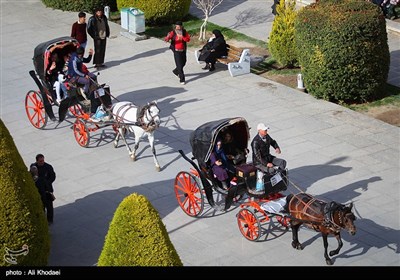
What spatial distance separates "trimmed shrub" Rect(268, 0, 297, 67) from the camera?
75.2 feet

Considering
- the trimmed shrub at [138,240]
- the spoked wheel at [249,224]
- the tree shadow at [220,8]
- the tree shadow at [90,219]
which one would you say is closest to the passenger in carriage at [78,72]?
the tree shadow at [90,219]

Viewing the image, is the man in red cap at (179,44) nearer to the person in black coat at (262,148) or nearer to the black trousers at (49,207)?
the person in black coat at (262,148)

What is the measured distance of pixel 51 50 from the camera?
1961 centimetres

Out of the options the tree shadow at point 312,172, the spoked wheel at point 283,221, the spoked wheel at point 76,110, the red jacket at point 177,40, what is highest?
the red jacket at point 177,40

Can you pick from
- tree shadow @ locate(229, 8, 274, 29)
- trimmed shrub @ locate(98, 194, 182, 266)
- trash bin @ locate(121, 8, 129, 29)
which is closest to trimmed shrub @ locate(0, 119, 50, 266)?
trimmed shrub @ locate(98, 194, 182, 266)

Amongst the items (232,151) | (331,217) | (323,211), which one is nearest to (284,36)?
(232,151)

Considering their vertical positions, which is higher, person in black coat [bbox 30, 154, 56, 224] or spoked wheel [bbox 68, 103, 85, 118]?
person in black coat [bbox 30, 154, 56, 224]

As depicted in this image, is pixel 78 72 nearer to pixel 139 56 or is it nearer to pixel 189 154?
pixel 189 154

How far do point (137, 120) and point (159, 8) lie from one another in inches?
374

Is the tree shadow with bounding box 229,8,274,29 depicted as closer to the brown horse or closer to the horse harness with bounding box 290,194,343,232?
the brown horse

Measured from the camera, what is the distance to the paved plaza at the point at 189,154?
1530cm

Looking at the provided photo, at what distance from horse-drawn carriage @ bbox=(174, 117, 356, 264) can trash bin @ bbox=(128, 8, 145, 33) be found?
32.9 ft

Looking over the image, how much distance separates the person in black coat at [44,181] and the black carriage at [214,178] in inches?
84.1

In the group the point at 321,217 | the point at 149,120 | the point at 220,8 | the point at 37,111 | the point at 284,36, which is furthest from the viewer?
the point at 220,8
